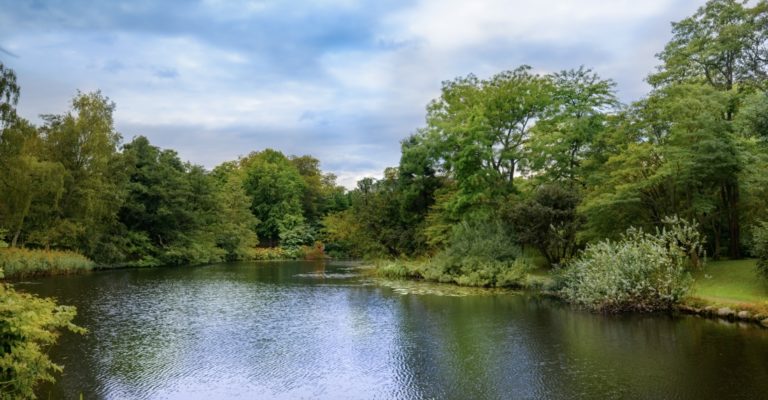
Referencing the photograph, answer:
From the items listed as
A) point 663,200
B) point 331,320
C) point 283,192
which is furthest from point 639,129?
point 283,192

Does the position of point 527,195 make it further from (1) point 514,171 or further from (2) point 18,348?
(2) point 18,348

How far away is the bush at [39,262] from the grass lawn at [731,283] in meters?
29.7

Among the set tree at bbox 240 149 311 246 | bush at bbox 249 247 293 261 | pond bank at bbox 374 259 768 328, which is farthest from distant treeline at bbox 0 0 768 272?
tree at bbox 240 149 311 246

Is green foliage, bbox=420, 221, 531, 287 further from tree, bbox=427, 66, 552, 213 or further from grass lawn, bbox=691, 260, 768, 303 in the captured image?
grass lawn, bbox=691, 260, 768, 303

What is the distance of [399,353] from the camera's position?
432 inches

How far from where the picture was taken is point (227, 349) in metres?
11.4

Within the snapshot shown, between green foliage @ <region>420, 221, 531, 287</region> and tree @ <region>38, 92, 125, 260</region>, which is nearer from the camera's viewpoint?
green foliage @ <region>420, 221, 531, 287</region>

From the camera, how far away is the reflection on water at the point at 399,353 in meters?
8.41

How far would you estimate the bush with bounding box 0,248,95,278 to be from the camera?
2652cm

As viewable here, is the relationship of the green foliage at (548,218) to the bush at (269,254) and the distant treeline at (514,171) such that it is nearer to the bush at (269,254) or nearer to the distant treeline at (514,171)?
the distant treeline at (514,171)

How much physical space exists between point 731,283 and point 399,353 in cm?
1236

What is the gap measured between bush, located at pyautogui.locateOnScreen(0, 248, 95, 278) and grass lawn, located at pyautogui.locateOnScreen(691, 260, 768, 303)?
97.5 feet

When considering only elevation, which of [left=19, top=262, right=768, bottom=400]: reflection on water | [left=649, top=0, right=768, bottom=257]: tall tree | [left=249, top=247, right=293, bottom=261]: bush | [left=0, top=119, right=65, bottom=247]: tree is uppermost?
[left=649, top=0, right=768, bottom=257]: tall tree

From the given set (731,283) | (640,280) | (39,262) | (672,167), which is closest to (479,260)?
(672,167)
